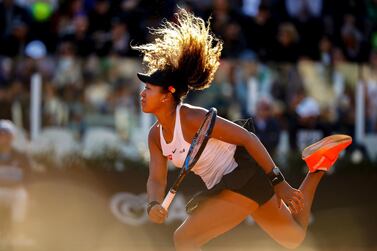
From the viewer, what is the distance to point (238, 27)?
1324cm

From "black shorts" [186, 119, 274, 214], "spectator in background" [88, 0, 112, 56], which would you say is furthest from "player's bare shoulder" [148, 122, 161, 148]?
"spectator in background" [88, 0, 112, 56]

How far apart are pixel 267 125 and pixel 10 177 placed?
369 centimetres

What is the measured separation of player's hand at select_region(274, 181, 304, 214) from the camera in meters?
6.82

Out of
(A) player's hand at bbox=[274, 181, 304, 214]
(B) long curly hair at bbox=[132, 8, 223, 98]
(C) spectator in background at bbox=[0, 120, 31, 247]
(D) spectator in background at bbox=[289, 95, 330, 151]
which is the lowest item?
(C) spectator in background at bbox=[0, 120, 31, 247]

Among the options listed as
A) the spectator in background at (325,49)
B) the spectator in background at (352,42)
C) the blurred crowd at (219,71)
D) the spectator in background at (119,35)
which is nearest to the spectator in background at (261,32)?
the blurred crowd at (219,71)

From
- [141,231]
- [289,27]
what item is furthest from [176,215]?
[289,27]

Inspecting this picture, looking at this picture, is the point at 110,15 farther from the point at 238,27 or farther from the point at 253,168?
the point at 253,168

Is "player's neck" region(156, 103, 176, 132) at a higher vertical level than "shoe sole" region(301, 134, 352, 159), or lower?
higher

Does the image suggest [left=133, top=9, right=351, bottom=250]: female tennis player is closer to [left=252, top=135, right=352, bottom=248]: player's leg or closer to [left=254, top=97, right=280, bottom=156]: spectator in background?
[left=252, top=135, right=352, bottom=248]: player's leg

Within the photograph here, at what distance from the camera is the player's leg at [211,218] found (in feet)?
22.3

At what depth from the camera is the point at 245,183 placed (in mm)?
7031

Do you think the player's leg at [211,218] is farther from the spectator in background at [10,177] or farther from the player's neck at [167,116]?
the spectator in background at [10,177]

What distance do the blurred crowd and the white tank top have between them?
5.09m

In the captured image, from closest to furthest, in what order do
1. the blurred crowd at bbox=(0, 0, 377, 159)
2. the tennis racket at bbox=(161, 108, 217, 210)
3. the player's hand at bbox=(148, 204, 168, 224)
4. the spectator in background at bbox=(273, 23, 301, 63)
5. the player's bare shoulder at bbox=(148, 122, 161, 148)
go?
1. the player's hand at bbox=(148, 204, 168, 224)
2. the tennis racket at bbox=(161, 108, 217, 210)
3. the player's bare shoulder at bbox=(148, 122, 161, 148)
4. the blurred crowd at bbox=(0, 0, 377, 159)
5. the spectator in background at bbox=(273, 23, 301, 63)
